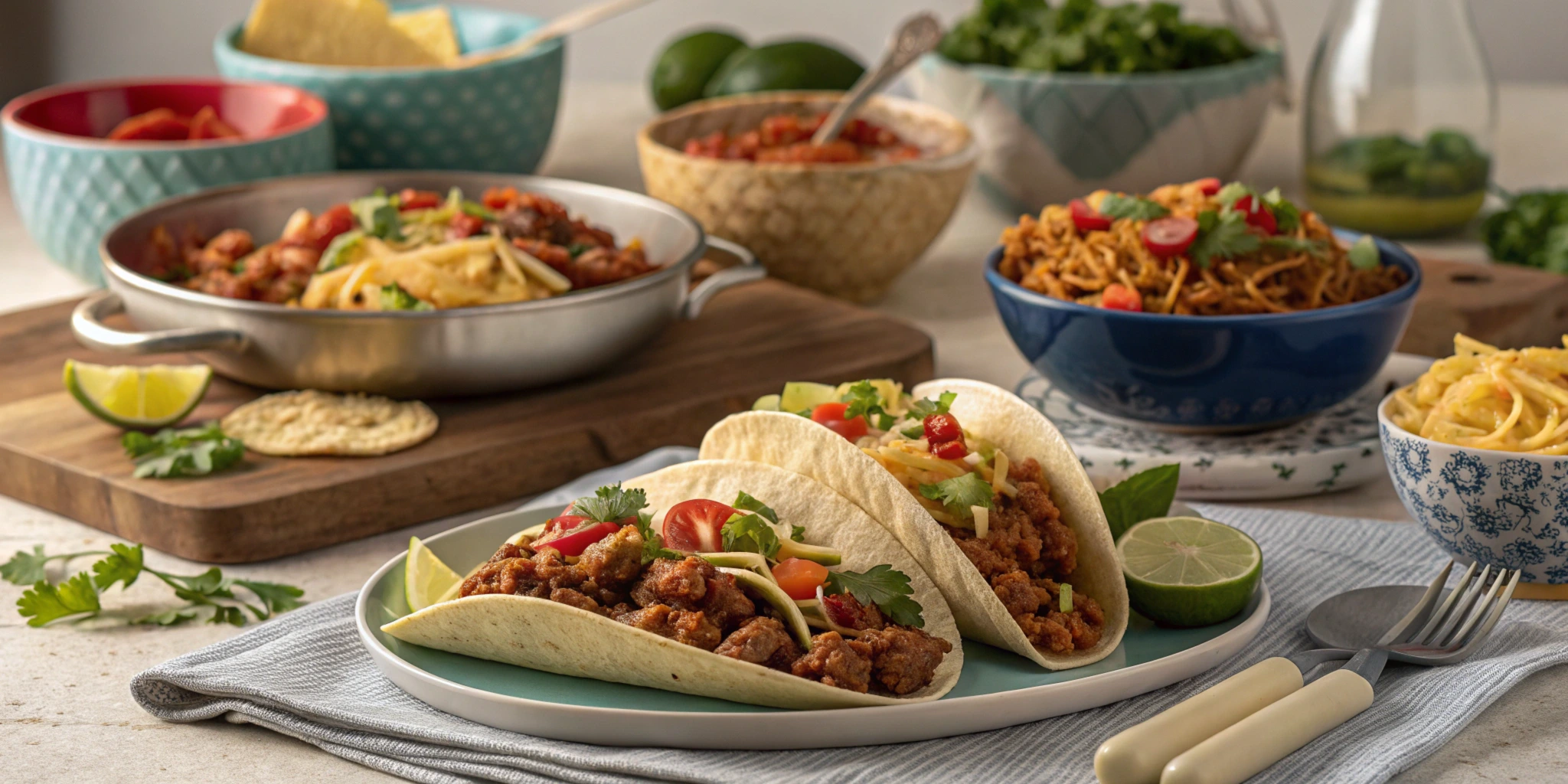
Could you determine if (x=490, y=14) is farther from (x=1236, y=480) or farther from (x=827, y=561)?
(x=827, y=561)

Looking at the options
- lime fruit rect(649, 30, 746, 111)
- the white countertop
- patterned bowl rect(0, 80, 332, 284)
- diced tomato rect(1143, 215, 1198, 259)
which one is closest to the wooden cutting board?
the white countertop

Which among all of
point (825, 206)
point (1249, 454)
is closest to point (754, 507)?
point (1249, 454)

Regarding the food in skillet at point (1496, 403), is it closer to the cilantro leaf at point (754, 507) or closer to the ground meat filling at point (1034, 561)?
the ground meat filling at point (1034, 561)

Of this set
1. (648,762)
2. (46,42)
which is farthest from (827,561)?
(46,42)

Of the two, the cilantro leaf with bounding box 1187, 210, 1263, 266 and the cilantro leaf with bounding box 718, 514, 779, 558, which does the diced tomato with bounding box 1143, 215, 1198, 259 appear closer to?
the cilantro leaf with bounding box 1187, 210, 1263, 266

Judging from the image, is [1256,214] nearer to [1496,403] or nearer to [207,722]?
[1496,403]
